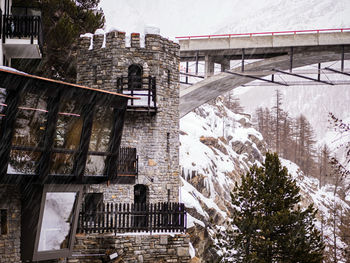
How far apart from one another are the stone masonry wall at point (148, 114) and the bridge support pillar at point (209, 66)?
6.00 m

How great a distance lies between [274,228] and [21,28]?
33.0ft

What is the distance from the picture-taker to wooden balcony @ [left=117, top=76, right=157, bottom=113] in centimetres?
2038

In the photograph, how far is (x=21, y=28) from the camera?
16578mm

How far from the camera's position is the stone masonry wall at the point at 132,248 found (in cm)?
1662

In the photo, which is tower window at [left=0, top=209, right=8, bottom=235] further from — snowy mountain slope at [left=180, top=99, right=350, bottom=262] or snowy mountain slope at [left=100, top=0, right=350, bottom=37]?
snowy mountain slope at [left=100, top=0, right=350, bottom=37]

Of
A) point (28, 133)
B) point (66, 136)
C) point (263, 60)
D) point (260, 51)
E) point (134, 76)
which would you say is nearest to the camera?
point (28, 133)

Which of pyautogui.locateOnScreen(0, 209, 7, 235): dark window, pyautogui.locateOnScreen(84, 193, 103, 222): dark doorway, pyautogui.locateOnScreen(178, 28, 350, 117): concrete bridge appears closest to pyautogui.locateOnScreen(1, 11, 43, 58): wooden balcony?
pyautogui.locateOnScreen(0, 209, 7, 235): dark window

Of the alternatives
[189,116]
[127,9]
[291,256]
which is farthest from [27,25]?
[127,9]

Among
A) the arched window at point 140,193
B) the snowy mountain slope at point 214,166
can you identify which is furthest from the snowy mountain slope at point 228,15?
the arched window at point 140,193

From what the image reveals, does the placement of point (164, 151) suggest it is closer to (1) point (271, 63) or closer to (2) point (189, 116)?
(1) point (271, 63)

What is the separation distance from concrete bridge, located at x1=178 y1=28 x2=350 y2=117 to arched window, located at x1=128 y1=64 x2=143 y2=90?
20.3 feet

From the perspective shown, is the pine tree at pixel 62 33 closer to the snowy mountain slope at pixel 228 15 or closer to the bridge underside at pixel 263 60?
the bridge underside at pixel 263 60

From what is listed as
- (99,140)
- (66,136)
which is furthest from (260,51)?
(66,136)

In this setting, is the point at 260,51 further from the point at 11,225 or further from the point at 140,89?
the point at 11,225
